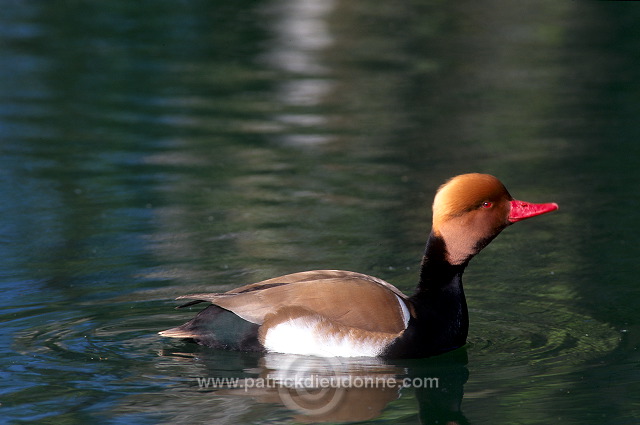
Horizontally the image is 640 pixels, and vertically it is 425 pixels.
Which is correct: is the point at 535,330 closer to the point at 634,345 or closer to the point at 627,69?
the point at 634,345

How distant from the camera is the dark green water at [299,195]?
20.9 ft

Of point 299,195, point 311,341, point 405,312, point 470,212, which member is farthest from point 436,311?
point 299,195

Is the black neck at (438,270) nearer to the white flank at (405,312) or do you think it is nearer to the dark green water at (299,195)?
the white flank at (405,312)

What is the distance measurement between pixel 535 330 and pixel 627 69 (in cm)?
1112

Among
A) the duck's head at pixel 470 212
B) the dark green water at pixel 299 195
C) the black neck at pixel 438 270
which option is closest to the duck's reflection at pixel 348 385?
the dark green water at pixel 299 195

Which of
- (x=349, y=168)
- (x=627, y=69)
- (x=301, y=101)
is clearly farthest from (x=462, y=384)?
(x=627, y=69)

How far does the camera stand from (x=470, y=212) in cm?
701

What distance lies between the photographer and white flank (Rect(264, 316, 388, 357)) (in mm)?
6664

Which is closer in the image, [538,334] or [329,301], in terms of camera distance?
[329,301]

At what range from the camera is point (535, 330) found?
23.9 ft

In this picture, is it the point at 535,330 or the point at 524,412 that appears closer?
the point at 524,412

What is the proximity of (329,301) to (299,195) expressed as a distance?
4.06 meters

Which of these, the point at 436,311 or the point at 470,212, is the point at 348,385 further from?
the point at 470,212

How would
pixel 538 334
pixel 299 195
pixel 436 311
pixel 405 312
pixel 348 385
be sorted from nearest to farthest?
pixel 348 385
pixel 405 312
pixel 436 311
pixel 538 334
pixel 299 195
